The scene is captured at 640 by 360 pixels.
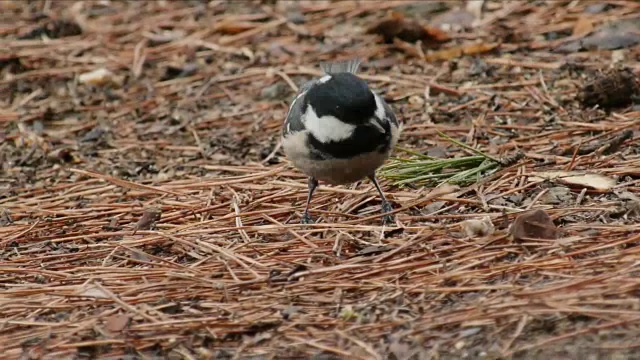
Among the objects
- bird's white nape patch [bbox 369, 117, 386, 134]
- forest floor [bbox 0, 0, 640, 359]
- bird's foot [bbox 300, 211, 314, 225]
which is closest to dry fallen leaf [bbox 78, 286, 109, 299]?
forest floor [bbox 0, 0, 640, 359]

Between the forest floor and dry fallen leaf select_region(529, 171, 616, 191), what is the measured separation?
0.02 meters

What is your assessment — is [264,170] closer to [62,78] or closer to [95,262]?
[95,262]

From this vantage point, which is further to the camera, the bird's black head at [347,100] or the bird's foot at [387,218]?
the bird's foot at [387,218]

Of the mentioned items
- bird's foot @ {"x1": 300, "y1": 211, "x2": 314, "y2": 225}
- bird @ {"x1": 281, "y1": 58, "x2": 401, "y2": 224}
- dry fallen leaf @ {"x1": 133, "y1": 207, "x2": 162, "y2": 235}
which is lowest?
dry fallen leaf @ {"x1": 133, "y1": 207, "x2": 162, "y2": 235}

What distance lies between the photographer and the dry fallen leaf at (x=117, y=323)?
3.45 meters

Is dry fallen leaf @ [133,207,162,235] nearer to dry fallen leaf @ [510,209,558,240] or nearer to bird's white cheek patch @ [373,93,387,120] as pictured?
bird's white cheek patch @ [373,93,387,120]

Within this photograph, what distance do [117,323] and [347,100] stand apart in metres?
1.26

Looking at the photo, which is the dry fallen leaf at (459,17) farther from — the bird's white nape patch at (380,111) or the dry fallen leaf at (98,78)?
the bird's white nape patch at (380,111)

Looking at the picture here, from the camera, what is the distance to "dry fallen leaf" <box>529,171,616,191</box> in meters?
4.30

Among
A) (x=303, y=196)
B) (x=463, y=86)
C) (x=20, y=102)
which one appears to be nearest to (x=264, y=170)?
(x=303, y=196)

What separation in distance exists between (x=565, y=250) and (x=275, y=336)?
3.66 ft

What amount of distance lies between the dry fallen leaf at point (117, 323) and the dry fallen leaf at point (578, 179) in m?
1.98

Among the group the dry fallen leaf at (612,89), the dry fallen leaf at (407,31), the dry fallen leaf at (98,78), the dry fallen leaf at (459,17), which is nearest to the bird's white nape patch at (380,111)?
the dry fallen leaf at (612,89)

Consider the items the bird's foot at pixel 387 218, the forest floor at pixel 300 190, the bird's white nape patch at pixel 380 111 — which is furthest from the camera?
the bird's foot at pixel 387 218
